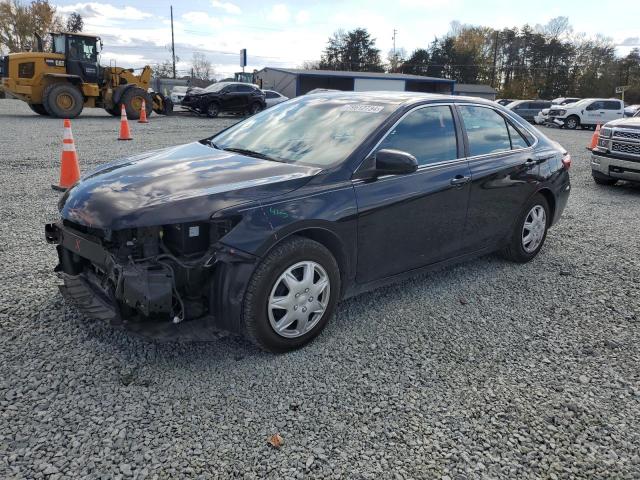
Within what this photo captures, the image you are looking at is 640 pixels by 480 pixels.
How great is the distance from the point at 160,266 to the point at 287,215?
0.75m

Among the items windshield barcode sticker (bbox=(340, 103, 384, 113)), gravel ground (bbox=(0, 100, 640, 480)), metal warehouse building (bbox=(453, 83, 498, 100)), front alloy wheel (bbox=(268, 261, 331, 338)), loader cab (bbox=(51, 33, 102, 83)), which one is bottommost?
gravel ground (bbox=(0, 100, 640, 480))

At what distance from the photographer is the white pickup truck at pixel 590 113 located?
1061 inches

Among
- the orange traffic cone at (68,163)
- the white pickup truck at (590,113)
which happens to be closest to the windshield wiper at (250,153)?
the orange traffic cone at (68,163)

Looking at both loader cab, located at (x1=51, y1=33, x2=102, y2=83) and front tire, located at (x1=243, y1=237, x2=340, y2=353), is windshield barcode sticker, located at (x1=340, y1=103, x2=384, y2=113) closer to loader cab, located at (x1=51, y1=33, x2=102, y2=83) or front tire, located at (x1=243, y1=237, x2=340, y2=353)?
front tire, located at (x1=243, y1=237, x2=340, y2=353)

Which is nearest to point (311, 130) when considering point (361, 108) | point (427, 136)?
point (361, 108)

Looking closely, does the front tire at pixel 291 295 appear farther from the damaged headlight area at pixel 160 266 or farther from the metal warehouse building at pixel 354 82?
the metal warehouse building at pixel 354 82

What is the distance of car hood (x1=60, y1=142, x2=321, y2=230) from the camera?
2754mm

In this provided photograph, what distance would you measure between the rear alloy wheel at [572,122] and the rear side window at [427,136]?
2688cm

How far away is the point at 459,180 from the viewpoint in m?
3.99

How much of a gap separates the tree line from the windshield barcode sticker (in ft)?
250

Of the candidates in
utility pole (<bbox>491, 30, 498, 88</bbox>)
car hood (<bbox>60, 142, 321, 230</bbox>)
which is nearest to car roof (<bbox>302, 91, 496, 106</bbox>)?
car hood (<bbox>60, 142, 321, 230</bbox>)

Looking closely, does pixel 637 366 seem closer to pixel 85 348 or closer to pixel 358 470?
pixel 358 470

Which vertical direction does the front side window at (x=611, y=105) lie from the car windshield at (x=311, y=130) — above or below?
above

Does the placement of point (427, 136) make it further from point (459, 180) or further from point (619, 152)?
point (619, 152)
